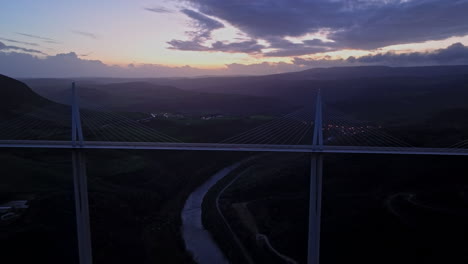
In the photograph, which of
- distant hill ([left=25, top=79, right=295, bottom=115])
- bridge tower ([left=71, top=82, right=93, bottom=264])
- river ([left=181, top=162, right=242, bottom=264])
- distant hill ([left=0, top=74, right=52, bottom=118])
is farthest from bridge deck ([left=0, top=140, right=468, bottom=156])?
distant hill ([left=25, top=79, right=295, bottom=115])

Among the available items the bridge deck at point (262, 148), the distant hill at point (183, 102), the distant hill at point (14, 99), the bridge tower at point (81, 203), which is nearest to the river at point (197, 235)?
the bridge tower at point (81, 203)

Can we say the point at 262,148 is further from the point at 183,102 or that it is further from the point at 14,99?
the point at 183,102

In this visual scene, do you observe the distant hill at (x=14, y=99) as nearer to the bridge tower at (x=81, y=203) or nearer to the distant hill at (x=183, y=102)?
the distant hill at (x=183, y=102)

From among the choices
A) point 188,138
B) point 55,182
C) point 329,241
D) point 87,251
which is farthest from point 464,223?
point 188,138

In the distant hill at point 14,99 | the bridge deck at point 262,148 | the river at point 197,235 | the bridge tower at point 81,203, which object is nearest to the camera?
the bridge deck at point 262,148

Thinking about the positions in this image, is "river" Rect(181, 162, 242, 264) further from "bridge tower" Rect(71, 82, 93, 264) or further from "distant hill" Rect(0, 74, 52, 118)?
"distant hill" Rect(0, 74, 52, 118)

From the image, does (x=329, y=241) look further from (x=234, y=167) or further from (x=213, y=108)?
(x=213, y=108)

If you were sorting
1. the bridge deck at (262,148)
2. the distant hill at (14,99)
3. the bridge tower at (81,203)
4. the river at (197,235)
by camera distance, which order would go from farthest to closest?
the distant hill at (14,99) < the river at (197,235) < the bridge tower at (81,203) < the bridge deck at (262,148)

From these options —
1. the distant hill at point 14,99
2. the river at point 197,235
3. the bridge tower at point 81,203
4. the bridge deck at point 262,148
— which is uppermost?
the distant hill at point 14,99
